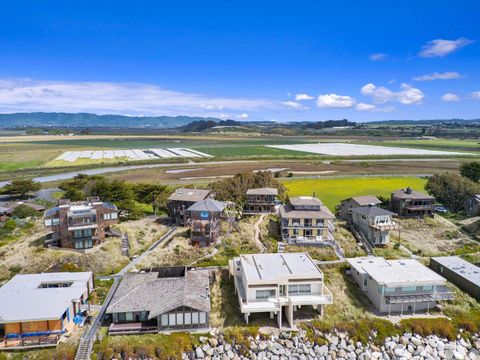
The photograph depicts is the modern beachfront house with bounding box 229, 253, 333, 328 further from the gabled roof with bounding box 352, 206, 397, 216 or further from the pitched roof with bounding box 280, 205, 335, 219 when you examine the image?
the gabled roof with bounding box 352, 206, 397, 216

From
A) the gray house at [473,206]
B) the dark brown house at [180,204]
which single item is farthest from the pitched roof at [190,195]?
the gray house at [473,206]

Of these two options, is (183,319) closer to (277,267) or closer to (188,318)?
(188,318)

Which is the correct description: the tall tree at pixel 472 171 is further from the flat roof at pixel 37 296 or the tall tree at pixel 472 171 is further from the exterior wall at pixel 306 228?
the flat roof at pixel 37 296

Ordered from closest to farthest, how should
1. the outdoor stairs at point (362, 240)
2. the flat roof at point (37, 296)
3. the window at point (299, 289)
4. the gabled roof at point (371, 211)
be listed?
1. the flat roof at point (37, 296)
2. the window at point (299, 289)
3. the outdoor stairs at point (362, 240)
4. the gabled roof at point (371, 211)

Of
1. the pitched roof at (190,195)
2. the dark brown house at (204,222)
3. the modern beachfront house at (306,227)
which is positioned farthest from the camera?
the pitched roof at (190,195)

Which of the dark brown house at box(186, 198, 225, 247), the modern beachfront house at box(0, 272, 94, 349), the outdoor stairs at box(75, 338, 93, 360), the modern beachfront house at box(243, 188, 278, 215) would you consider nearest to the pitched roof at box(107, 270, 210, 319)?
the outdoor stairs at box(75, 338, 93, 360)

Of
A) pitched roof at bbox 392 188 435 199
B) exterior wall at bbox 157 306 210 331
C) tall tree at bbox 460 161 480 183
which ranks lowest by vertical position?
exterior wall at bbox 157 306 210 331
